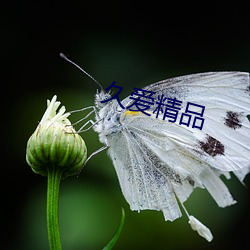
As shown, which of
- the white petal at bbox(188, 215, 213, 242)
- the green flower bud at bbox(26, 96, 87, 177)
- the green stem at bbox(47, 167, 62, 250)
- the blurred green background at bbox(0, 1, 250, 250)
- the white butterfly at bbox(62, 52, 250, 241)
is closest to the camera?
the green stem at bbox(47, 167, 62, 250)

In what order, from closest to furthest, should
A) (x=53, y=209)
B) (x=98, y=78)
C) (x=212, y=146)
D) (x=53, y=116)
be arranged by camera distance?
(x=53, y=209), (x=53, y=116), (x=212, y=146), (x=98, y=78)

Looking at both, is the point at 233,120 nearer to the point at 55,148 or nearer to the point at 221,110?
the point at 221,110

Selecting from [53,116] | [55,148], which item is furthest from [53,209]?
[53,116]

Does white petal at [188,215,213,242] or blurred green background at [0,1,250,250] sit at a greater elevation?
blurred green background at [0,1,250,250]

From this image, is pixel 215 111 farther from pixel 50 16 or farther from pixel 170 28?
pixel 50 16

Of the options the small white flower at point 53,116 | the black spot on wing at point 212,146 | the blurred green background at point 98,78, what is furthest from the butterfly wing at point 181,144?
the blurred green background at point 98,78

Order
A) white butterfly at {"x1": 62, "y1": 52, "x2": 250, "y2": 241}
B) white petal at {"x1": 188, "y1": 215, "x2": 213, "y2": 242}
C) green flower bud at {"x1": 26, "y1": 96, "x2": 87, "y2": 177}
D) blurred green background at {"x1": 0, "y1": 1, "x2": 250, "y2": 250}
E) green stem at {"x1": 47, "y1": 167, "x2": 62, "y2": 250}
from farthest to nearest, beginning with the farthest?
blurred green background at {"x1": 0, "y1": 1, "x2": 250, "y2": 250} < white butterfly at {"x1": 62, "y1": 52, "x2": 250, "y2": 241} < white petal at {"x1": 188, "y1": 215, "x2": 213, "y2": 242} < green flower bud at {"x1": 26, "y1": 96, "x2": 87, "y2": 177} < green stem at {"x1": 47, "y1": 167, "x2": 62, "y2": 250}

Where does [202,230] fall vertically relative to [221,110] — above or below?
below

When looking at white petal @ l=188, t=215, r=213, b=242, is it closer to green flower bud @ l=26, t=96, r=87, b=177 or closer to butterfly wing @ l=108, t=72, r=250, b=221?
butterfly wing @ l=108, t=72, r=250, b=221

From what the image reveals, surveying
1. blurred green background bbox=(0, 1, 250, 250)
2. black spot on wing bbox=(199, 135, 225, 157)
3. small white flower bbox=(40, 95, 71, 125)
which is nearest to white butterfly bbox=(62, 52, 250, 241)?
black spot on wing bbox=(199, 135, 225, 157)

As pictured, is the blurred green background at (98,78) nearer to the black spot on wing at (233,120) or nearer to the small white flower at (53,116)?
the black spot on wing at (233,120)
